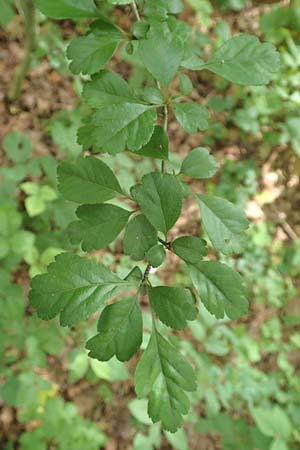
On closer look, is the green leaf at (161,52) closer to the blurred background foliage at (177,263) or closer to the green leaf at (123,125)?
the green leaf at (123,125)

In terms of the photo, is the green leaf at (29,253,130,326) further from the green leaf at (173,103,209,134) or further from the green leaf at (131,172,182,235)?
the green leaf at (173,103,209,134)

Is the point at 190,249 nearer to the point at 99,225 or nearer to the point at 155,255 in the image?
the point at 155,255

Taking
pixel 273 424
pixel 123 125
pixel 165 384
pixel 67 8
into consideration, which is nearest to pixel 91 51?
pixel 67 8

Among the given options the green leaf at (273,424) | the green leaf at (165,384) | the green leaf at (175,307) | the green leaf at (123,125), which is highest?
the green leaf at (123,125)

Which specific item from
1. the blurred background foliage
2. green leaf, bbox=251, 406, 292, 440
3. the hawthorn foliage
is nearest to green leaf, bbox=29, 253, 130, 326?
the hawthorn foliage

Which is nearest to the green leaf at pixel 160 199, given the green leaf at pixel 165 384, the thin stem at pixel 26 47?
the green leaf at pixel 165 384

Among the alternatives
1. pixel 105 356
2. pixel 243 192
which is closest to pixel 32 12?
pixel 105 356
